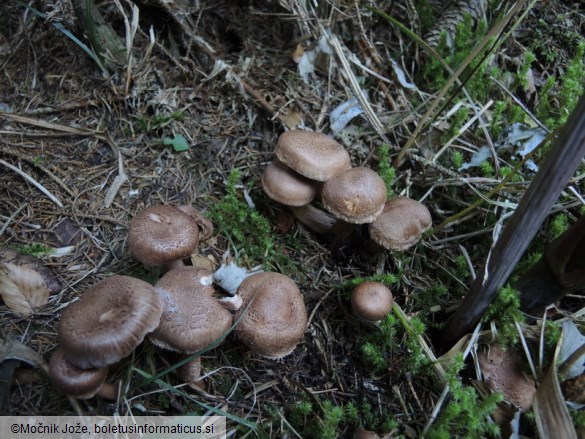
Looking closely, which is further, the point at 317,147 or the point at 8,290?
the point at 317,147

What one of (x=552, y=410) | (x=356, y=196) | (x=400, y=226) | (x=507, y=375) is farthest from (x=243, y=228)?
(x=552, y=410)

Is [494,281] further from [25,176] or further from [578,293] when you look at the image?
[25,176]

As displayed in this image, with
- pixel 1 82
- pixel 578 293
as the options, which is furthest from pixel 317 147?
pixel 1 82

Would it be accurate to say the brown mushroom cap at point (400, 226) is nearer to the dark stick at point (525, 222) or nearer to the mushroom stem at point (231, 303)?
the dark stick at point (525, 222)

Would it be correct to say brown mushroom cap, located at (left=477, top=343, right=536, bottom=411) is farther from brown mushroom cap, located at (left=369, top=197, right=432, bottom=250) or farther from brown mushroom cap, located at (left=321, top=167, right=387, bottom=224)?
brown mushroom cap, located at (left=321, top=167, right=387, bottom=224)

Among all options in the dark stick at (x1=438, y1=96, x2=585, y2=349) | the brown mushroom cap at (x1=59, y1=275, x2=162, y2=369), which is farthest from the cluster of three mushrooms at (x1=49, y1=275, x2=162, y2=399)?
the dark stick at (x1=438, y1=96, x2=585, y2=349)
